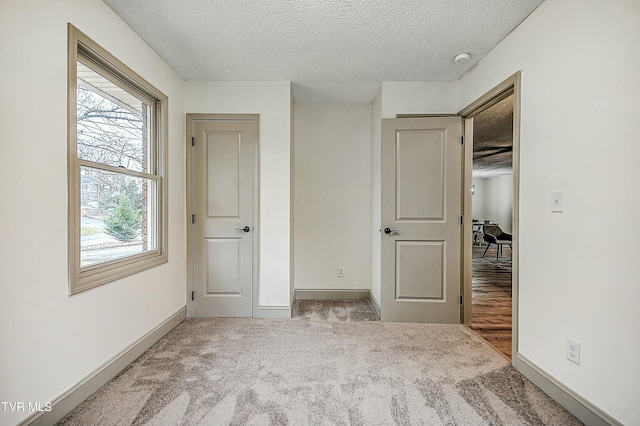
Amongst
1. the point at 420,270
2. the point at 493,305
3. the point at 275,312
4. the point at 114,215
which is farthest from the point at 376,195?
the point at 114,215

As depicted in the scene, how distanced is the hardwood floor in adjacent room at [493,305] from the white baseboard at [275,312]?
1.88 metres

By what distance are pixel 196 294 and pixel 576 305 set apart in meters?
3.16

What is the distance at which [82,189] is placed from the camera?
6.12ft

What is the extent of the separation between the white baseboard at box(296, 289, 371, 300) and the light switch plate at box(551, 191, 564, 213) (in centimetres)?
239

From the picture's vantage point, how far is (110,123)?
2.16 m

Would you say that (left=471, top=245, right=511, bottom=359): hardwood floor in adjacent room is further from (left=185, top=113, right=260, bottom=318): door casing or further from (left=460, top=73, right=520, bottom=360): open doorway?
(left=185, top=113, right=260, bottom=318): door casing

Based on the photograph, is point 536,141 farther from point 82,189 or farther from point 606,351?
point 82,189

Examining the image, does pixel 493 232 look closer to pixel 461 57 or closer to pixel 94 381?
pixel 461 57

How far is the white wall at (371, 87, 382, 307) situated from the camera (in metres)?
3.26

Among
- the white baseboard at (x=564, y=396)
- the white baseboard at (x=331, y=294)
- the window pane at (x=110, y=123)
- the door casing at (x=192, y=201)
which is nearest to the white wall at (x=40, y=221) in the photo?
the window pane at (x=110, y=123)

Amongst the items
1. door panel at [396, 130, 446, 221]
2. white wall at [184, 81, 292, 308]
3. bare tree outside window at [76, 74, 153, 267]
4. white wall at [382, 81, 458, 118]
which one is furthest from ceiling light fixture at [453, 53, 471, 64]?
bare tree outside window at [76, 74, 153, 267]

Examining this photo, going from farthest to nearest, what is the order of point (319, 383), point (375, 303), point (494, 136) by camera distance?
point (494, 136), point (375, 303), point (319, 383)

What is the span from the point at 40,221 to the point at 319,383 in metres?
1.83

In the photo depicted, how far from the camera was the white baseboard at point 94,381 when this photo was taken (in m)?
1.52
